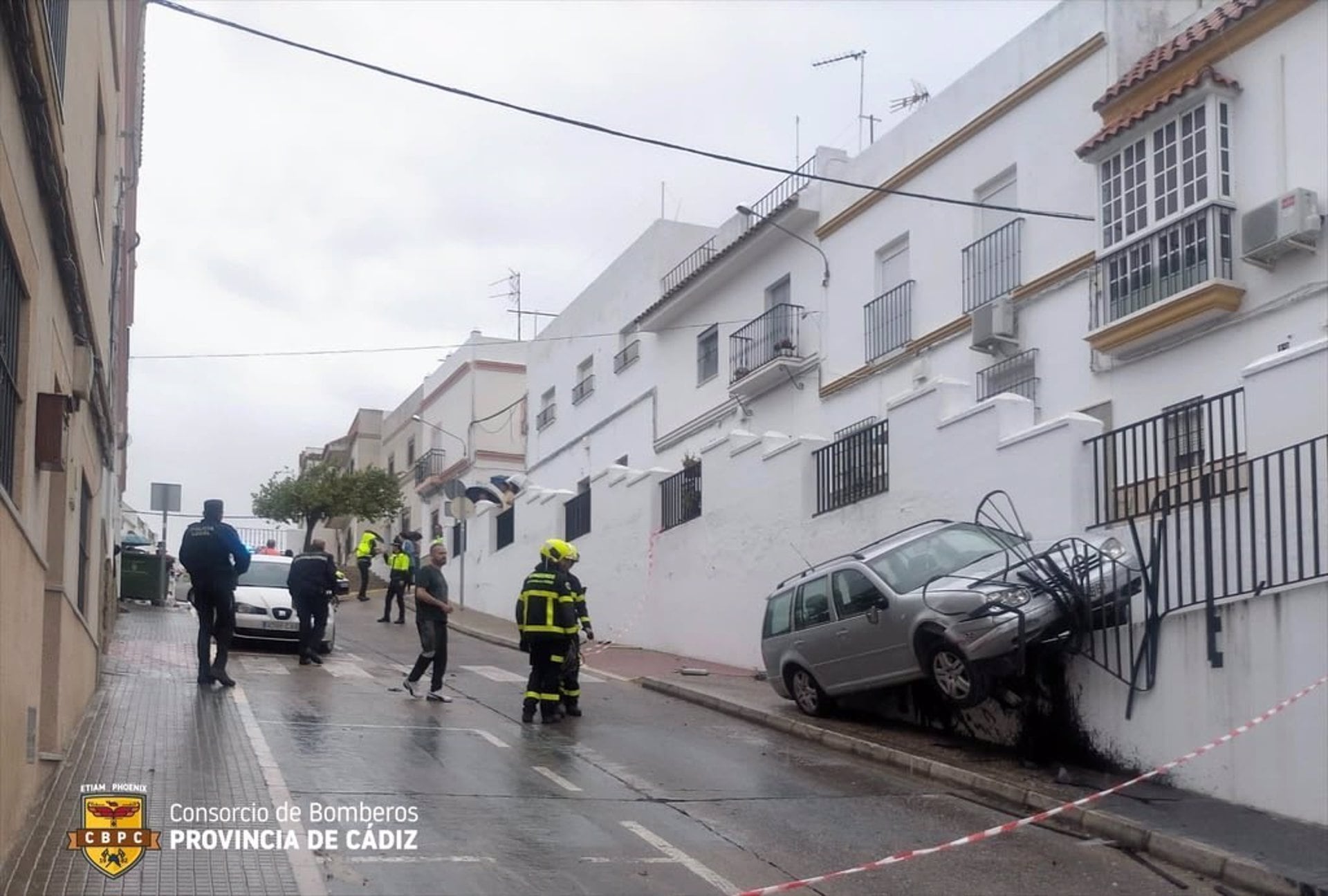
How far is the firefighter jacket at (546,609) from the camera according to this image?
13.8 metres

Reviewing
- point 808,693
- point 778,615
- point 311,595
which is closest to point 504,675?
point 311,595

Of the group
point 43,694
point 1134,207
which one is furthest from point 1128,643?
point 43,694

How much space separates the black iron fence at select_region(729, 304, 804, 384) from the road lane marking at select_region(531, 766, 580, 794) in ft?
43.2

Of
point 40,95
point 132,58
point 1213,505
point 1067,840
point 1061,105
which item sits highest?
point 132,58

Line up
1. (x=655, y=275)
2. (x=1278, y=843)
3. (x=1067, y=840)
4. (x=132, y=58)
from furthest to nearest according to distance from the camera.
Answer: (x=655, y=275) → (x=132, y=58) → (x=1067, y=840) → (x=1278, y=843)

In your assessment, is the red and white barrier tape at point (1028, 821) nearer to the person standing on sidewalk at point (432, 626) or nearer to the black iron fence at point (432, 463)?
the person standing on sidewalk at point (432, 626)

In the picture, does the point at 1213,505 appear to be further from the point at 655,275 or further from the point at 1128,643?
the point at 655,275

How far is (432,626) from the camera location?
15180mm

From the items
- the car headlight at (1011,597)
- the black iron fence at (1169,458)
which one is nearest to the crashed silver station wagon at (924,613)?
the car headlight at (1011,597)

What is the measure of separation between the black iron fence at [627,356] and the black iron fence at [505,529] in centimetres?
396

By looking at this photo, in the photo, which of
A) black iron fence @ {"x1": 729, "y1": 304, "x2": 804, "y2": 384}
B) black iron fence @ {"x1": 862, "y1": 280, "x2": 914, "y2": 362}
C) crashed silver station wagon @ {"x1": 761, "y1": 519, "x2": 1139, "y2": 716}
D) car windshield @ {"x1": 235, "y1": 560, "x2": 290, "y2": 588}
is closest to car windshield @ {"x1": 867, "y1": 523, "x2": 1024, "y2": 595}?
crashed silver station wagon @ {"x1": 761, "y1": 519, "x2": 1139, "y2": 716}

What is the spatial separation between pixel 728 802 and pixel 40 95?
6.31 meters

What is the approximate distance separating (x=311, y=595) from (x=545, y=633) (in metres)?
5.24

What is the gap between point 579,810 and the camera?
977cm
